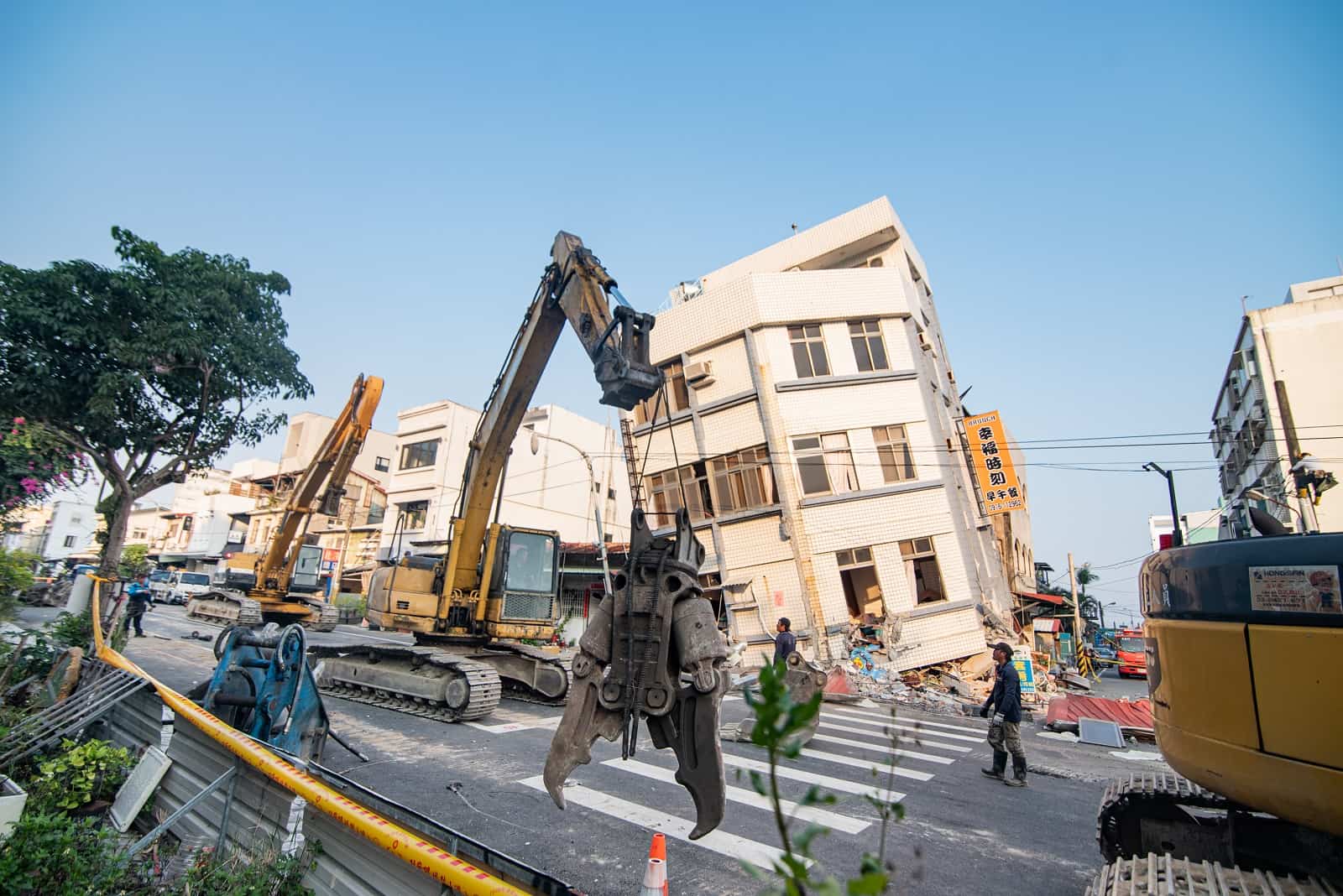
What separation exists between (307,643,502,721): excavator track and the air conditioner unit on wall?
1423 cm

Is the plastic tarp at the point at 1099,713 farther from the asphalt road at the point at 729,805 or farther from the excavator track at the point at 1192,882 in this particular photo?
the excavator track at the point at 1192,882

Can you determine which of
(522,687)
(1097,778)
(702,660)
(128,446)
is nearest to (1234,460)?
(1097,778)

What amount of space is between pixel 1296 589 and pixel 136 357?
67.6ft

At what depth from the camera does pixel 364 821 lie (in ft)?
10.8

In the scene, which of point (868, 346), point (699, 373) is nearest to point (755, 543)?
point (699, 373)

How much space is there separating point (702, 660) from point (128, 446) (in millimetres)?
19528

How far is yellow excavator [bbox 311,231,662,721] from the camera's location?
10.2m

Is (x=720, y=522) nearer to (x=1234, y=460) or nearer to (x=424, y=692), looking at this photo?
(x=424, y=692)

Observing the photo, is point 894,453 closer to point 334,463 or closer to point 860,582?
point 860,582

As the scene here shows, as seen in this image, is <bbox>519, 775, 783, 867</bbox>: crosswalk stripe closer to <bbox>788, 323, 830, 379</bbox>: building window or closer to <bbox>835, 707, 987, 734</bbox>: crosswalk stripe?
<bbox>835, 707, 987, 734</bbox>: crosswalk stripe

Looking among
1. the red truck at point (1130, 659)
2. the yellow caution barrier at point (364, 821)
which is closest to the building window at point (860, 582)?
the red truck at point (1130, 659)

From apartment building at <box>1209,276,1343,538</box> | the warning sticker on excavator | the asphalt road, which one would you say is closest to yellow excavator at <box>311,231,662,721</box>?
the asphalt road

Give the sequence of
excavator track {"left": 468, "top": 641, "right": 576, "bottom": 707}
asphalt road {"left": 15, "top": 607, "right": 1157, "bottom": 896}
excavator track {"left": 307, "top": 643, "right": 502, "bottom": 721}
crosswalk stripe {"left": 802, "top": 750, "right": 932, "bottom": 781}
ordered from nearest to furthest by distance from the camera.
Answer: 1. asphalt road {"left": 15, "top": 607, "right": 1157, "bottom": 896}
2. crosswalk stripe {"left": 802, "top": 750, "right": 932, "bottom": 781}
3. excavator track {"left": 307, "top": 643, "right": 502, "bottom": 721}
4. excavator track {"left": 468, "top": 641, "right": 576, "bottom": 707}

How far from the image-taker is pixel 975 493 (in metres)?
25.9
